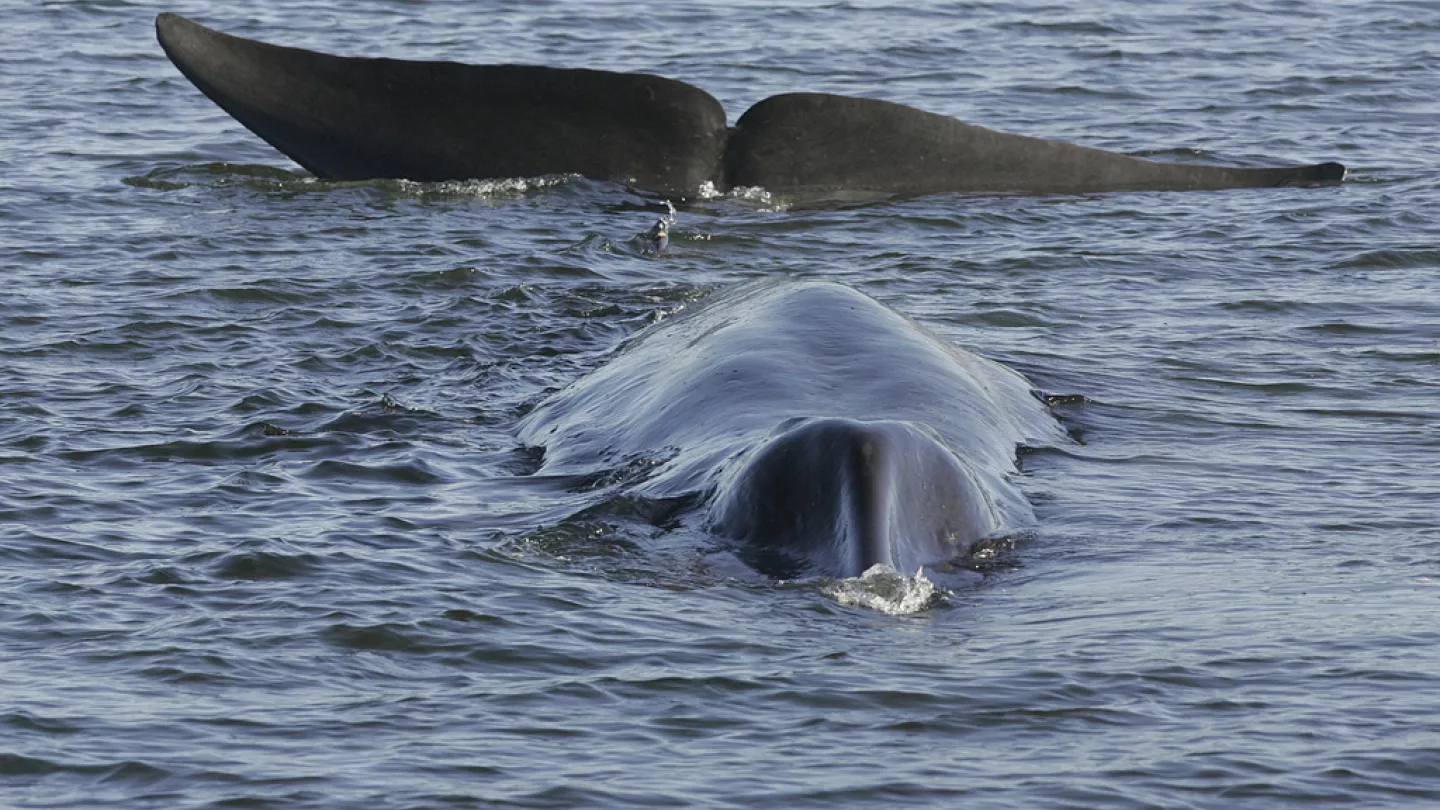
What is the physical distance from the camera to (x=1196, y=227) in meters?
14.3

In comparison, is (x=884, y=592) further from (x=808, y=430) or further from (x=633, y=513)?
(x=633, y=513)

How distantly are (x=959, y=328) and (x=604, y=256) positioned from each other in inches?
92.8

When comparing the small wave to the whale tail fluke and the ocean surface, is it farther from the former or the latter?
the whale tail fluke

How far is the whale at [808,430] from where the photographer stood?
6.62 m

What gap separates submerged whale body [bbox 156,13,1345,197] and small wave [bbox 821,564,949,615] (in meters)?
6.57

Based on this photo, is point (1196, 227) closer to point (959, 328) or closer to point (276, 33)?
point (959, 328)

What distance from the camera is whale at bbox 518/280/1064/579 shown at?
21.7 feet

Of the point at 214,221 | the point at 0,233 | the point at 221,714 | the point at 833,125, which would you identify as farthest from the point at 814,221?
the point at 221,714

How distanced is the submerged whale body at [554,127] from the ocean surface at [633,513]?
382 millimetres

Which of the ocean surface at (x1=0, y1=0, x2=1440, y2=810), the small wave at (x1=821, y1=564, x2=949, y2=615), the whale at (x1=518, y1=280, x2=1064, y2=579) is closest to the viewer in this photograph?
the ocean surface at (x1=0, y1=0, x2=1440, y2=810)

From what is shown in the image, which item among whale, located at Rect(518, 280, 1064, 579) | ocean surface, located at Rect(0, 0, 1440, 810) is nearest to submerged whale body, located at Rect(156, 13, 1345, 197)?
ocean surface, located at Rect(0, 0, 1440, 810)

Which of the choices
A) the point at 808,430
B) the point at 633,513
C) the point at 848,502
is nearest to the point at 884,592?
the point at 848,502

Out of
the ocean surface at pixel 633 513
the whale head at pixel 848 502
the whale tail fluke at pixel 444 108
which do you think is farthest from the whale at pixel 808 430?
the whale tail fluke at pixel 444 108

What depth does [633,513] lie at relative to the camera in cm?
755
